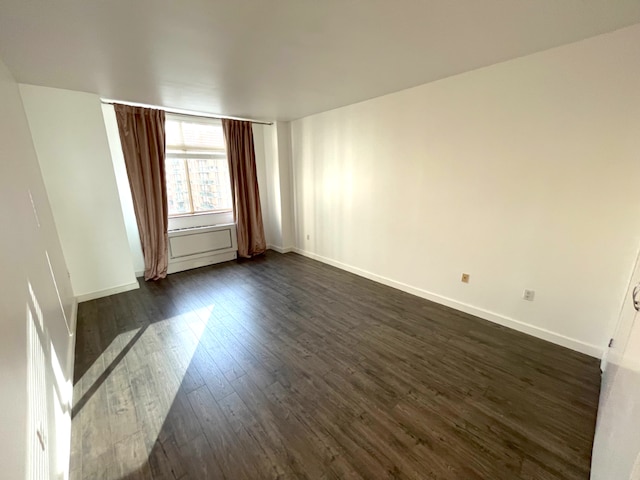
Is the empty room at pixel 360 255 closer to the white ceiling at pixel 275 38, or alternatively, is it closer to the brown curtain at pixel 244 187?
the white ceiling at pixel 275 38

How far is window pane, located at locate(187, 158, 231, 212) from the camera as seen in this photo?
4254 millimetres

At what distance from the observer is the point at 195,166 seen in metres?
4.22

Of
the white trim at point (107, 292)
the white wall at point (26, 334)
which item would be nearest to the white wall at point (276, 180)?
the white trim at point (107, 292)

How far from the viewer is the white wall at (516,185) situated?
187 cm

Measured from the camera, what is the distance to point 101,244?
10.5ft

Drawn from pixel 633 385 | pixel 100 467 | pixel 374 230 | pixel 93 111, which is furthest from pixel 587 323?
Result: pixel 93 111

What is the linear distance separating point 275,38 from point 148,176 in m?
2.71

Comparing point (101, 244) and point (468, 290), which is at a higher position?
point (101, 244)

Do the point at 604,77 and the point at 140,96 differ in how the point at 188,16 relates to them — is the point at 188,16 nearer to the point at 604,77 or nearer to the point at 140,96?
the point at 140,96

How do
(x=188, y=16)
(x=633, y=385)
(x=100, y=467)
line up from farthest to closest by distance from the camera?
(x=188, y=16) < (x=100, y=467) < (x=633, y=385)

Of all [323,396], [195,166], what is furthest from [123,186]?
[323,396]

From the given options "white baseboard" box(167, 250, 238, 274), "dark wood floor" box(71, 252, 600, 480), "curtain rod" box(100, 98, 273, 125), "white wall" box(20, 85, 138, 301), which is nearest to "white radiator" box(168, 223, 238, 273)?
"white baseboard" box(167, 250, 238, 274)

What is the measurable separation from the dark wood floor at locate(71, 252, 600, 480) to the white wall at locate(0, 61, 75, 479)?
0.27 meters

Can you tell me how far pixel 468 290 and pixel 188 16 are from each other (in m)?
3.22
